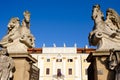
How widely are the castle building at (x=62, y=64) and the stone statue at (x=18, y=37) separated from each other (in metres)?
42.3

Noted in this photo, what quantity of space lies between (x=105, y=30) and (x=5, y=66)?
4.36 m

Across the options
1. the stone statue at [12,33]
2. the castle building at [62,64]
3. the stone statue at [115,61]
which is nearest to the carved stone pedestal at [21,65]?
the stone statue at [12,33]

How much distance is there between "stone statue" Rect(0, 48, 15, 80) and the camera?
891 centimetres

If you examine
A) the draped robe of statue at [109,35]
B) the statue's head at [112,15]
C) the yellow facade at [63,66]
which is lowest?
the draped robe of statue at [109,35]

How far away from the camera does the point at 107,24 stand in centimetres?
1045

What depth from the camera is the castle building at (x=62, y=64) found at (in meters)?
53.1

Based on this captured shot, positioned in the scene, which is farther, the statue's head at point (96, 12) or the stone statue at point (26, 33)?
the statue's head at point (96, 12)

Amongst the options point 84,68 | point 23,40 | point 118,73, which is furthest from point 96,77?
point 84,68

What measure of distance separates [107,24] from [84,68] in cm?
4322

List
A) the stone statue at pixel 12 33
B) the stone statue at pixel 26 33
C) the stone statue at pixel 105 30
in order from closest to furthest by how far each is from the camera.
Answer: the stone statue at pixel 105 30 < the stone statue at pixel 26 33 < the stone statue at pixel 12 33

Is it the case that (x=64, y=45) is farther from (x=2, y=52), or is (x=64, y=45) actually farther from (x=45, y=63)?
(x=2, y=52)

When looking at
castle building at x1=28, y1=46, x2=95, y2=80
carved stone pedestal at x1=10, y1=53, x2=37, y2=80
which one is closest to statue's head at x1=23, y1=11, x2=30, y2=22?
carved stone pedestal at x1=10, y1=53, x2=37, y2=80

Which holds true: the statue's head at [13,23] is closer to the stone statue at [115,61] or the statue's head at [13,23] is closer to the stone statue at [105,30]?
the stone statue at [105,30]

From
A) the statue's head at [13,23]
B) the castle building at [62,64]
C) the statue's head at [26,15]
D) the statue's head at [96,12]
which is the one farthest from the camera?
the castle building at [62,64]
